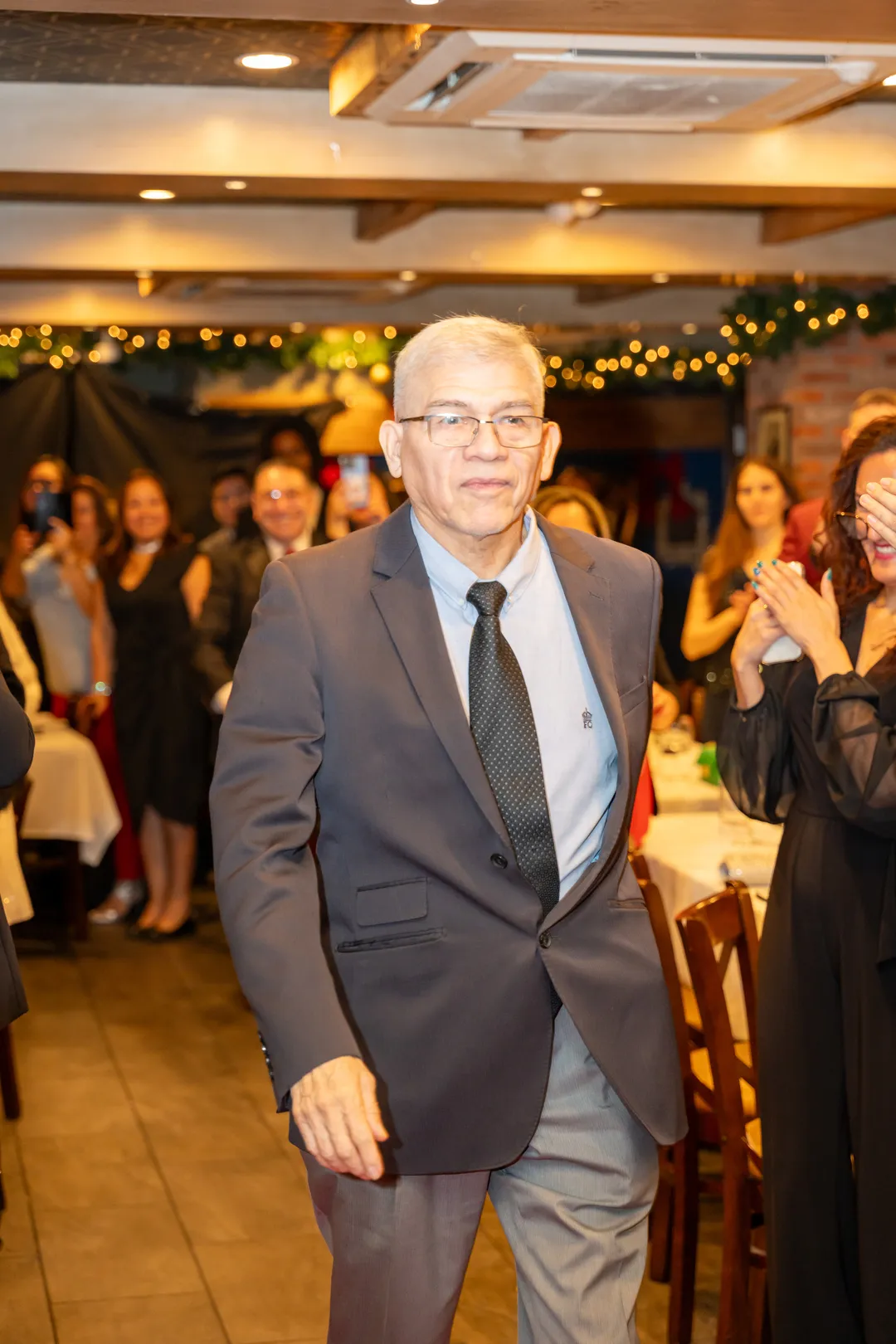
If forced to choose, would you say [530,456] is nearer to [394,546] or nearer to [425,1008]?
[394,546]

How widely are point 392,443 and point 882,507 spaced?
0.87 m

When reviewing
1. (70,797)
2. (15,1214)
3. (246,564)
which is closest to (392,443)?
(15,1214)

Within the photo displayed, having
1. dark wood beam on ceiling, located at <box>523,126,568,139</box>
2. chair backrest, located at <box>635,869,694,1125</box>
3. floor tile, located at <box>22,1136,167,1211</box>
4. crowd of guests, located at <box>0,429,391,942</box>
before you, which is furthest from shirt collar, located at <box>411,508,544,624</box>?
crowd of guests, located at <box>0,429,391,942</box>

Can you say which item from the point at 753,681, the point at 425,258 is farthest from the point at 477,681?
the point at 425,258

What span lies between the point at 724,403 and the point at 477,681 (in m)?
9.23

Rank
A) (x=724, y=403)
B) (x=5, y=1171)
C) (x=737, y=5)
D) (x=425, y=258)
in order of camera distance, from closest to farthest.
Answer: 1. (x=737, y=5)
2. (x=5, y=1171)
3. (x=425, y=258)
4. (x=724, y=403)

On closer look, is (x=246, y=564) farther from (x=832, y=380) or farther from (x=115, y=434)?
(x=115, y=434)

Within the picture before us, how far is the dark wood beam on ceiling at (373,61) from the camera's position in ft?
12.4

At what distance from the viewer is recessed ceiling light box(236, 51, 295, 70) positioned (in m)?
4.64

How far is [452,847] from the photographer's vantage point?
198cm

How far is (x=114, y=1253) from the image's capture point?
12.2 feet

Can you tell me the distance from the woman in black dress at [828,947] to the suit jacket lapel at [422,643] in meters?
0.80

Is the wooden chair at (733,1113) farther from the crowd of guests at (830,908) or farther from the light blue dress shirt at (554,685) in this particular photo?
the light blue dress shirt at (554,685)

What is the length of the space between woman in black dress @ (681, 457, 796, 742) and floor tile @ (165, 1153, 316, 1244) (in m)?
2.41
